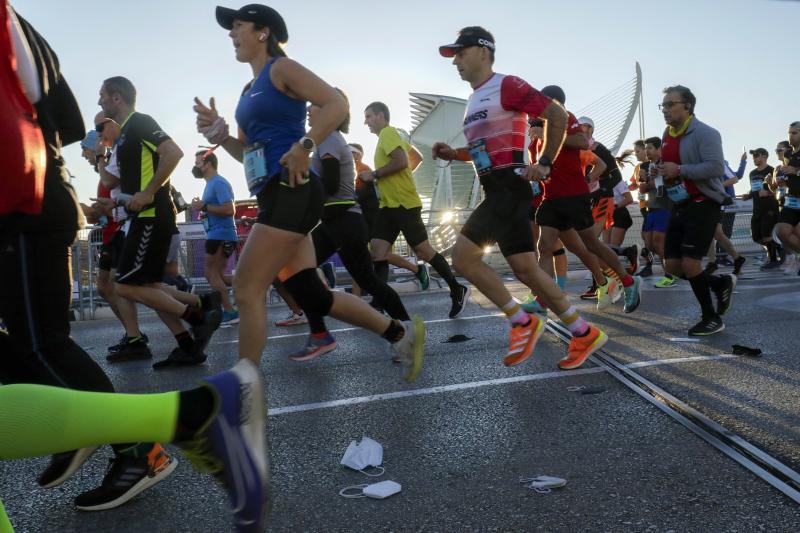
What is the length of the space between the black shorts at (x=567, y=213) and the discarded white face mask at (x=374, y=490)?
13.3 feet

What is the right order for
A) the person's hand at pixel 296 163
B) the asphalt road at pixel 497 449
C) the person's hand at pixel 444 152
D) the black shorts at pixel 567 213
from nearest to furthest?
the asphalt road at pixel 497 449 → the person's hand at pixel 296 163 → the person's hand at pixel 444 152 → the black shorts at pixel 567 213

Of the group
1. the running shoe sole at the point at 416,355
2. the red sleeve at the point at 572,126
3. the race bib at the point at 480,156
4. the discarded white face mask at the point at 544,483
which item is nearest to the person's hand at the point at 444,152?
the race bib at the point at 480,156

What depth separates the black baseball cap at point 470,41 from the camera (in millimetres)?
4156

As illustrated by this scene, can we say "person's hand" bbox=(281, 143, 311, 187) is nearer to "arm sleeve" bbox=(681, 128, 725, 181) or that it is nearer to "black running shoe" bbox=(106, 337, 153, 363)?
"black running shoe" bbox=(106, 337, 153, 363)

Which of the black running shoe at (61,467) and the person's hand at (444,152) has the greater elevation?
the person's hand at (444,152)

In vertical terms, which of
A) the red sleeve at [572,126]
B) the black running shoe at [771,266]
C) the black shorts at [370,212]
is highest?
the red sleeve at [572,126]

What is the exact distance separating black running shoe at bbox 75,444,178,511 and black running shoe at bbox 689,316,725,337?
12.7 ft

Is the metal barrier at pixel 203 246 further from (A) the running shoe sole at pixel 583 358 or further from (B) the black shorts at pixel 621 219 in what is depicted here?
(B) the black shorts at pixel 621 219

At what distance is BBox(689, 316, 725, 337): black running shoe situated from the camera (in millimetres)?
4824

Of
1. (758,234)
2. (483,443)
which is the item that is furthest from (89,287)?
(758,234)

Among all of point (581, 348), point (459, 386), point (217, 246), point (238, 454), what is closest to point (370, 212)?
point (217, 246)

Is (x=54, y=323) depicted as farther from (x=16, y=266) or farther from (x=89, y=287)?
(x=89, y=287)

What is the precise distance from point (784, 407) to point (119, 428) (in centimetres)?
269

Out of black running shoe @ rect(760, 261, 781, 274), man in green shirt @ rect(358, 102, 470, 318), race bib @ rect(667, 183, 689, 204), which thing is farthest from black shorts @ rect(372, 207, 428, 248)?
black running shoe @ rect(760, 261, 781, 274)
